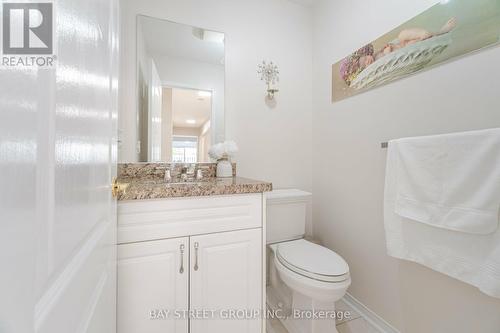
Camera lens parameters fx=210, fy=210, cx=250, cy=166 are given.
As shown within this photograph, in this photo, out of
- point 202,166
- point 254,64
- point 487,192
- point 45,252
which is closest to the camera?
point 45,252

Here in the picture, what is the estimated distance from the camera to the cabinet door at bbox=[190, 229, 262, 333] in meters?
1.00

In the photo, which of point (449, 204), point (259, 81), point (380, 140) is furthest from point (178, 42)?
point (449, 204)

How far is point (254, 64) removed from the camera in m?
1.81

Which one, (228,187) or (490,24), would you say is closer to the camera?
(490,24)

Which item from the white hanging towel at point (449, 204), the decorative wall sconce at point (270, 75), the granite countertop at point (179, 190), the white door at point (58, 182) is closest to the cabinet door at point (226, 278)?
the granite countertop at point (179, 190)

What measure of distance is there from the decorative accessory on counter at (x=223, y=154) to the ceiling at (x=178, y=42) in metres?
0.69

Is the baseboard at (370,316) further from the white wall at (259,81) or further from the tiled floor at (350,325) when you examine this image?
the white wall at (259,81)

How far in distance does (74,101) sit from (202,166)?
1273 millimetres

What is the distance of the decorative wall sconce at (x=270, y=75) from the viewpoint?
1.83 m

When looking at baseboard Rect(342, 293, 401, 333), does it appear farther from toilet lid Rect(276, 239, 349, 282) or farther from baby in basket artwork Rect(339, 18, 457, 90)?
baby in basket artwork Rect(339, 18, 457, 90)

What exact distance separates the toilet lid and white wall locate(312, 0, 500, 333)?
0.36m

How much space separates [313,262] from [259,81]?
146 cm

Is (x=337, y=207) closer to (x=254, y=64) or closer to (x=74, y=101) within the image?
(x=254, y=64)

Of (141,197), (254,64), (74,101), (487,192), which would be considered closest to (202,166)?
(141,197)
